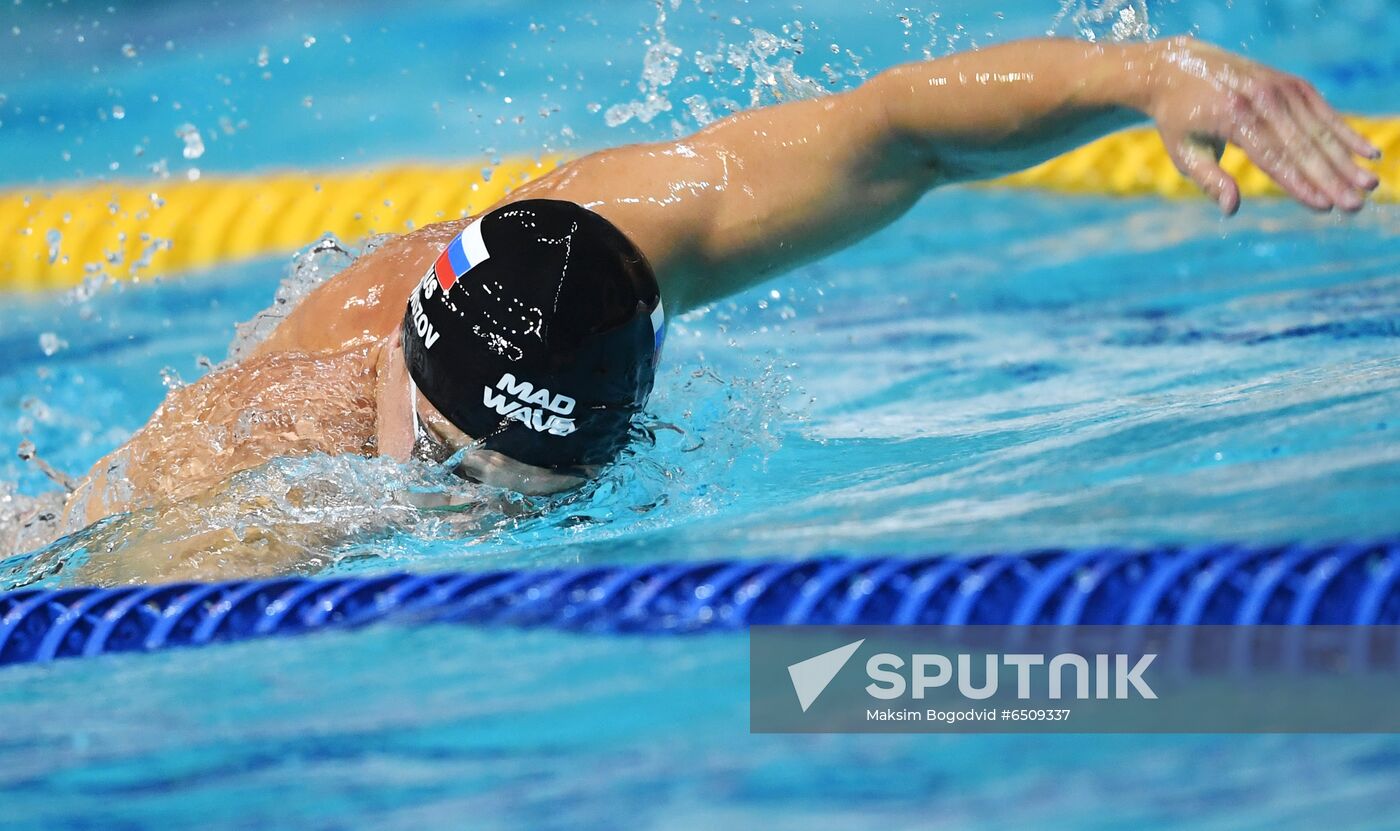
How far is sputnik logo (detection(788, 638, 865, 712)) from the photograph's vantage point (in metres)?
1.77

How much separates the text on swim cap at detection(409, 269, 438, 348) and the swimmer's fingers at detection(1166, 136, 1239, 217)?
967 mm

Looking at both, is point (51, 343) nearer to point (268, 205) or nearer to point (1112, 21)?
point (268, 205)

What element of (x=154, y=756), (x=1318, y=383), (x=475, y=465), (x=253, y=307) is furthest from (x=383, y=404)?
(x=253, y=307)

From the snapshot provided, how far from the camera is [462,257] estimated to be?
6.56 ft

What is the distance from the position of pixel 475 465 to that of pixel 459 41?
4.23m

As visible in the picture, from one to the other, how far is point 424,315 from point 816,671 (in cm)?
71

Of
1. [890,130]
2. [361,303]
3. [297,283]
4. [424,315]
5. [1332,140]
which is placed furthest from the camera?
[297,283]

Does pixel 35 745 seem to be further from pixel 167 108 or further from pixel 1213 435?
pixel 167 108

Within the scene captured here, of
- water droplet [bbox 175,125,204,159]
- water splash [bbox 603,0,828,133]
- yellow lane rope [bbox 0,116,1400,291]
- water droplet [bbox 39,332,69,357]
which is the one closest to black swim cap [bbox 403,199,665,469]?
water splash [bbox 603,0,828,133]

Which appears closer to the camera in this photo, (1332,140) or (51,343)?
(1332,140)

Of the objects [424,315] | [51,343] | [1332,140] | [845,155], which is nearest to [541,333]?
[424,315]

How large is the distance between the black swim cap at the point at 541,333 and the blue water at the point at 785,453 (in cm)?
27

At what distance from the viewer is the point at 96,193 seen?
17.0ft

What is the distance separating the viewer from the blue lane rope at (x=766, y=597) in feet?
5.79
